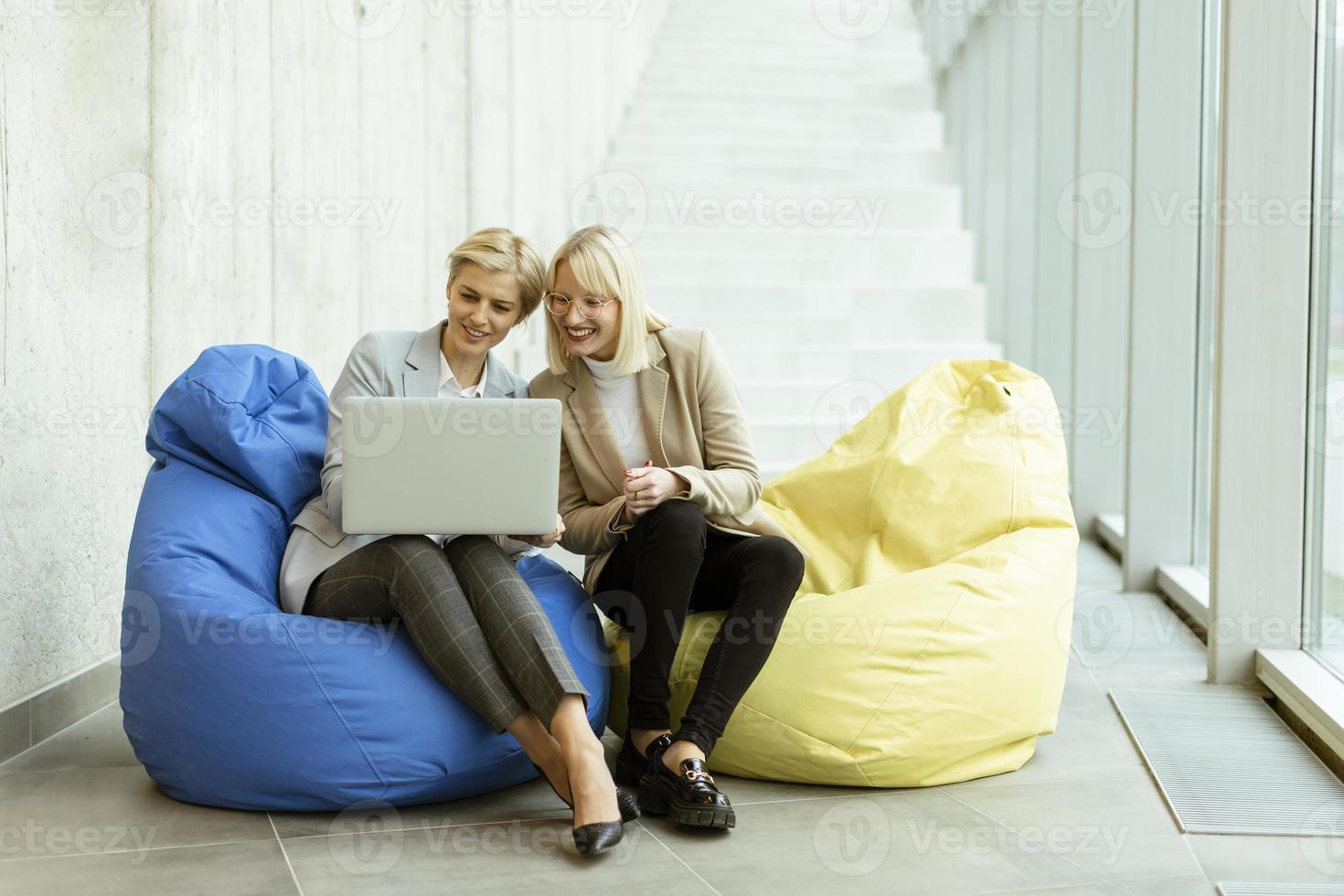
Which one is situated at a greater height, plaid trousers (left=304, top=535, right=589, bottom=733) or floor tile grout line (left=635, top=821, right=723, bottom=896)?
plaid trousers (left=304, top=535, right=589, bottom=733)

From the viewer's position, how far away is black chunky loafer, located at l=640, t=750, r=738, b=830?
199 cm

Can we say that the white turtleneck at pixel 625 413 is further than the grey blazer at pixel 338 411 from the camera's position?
Yes

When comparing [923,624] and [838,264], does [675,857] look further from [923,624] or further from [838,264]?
[838,264]

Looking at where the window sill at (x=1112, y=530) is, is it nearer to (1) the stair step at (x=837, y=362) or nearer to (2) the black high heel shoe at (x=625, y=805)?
(1) the stair step at (x=837, y=362)

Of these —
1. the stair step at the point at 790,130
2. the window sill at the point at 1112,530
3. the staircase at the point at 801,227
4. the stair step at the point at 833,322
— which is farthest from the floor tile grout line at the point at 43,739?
the stair step at the point at 790,130

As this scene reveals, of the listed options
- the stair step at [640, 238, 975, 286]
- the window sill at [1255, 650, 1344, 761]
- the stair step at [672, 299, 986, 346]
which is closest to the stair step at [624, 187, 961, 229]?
the stair step at [640, 238, 975, 286]

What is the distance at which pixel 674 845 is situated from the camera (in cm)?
197

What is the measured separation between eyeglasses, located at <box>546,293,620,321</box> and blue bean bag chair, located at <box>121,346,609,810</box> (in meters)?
0.51

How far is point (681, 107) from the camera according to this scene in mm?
6945

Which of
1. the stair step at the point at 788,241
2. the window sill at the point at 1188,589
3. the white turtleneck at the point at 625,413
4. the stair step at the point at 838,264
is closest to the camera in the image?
the white turtleneck at the point at 625,413

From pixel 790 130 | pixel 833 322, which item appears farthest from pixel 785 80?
pixel 833 322

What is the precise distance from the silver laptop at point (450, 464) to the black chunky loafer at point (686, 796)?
42 centimetres

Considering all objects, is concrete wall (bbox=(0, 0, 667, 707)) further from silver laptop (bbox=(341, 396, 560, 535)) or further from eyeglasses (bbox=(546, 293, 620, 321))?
eyeglasses (bbox=(546, 293, 620, 321))

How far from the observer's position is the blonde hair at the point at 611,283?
7.48ft
